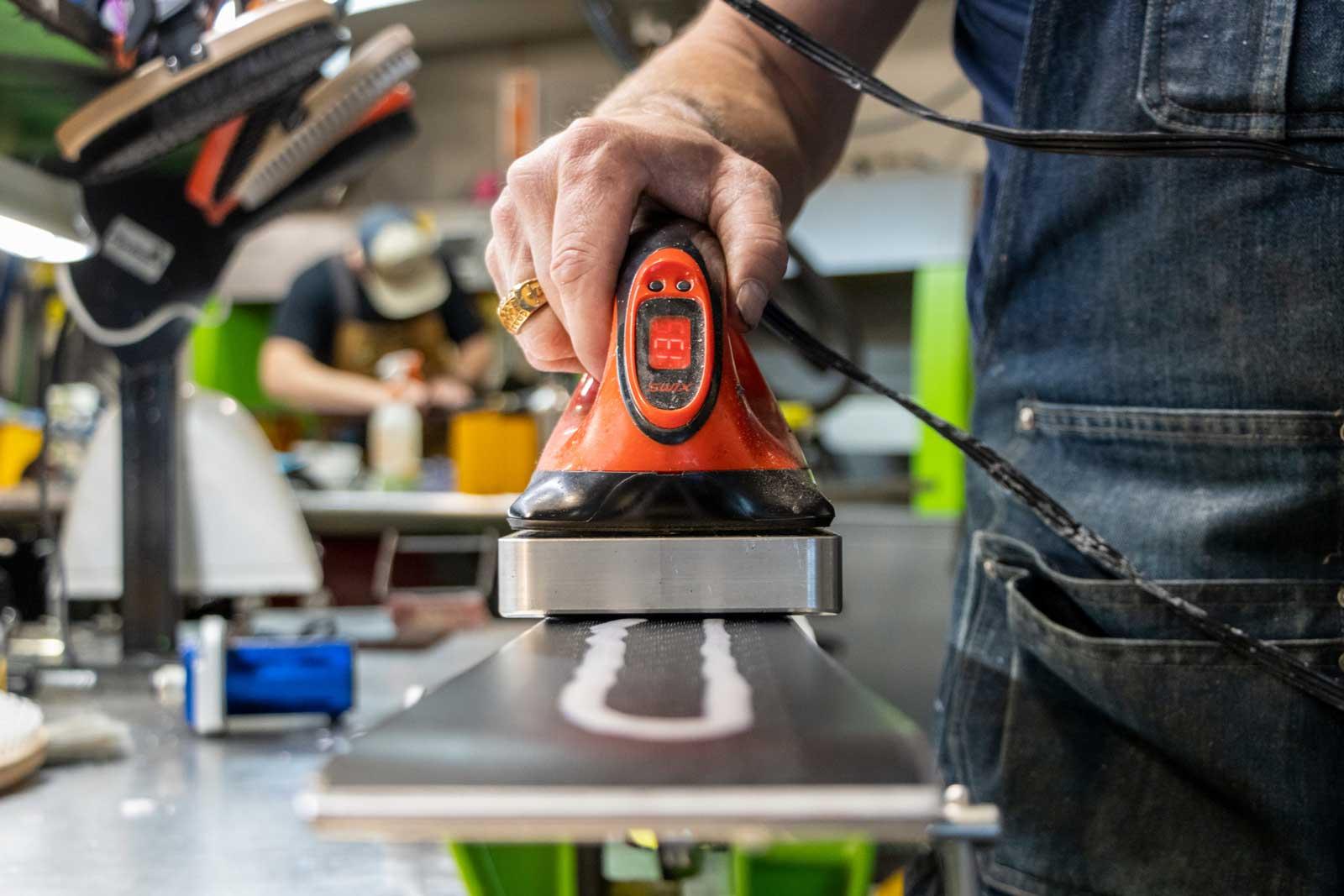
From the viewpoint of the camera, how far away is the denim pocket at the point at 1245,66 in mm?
652

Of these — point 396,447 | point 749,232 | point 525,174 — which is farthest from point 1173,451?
point 396,447

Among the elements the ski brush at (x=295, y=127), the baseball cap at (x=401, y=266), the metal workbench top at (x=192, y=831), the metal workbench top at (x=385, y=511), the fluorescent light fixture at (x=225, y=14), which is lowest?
the metal workbench top at (x=192, y=831)

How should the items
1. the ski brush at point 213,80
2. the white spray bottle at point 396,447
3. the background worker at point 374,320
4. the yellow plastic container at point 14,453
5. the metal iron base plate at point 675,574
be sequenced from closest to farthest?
the metal iron base plate at point 675,574, the ski brush at point 213,80, the yellow plastic container at point 14,453, the white spray bottle at point 396,447, the background worker at point 374,320

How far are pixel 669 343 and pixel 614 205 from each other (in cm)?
8

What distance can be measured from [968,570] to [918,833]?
1.94 feet

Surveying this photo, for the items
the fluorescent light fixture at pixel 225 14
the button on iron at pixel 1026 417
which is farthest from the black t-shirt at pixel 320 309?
the button on iron at pixel 1026 417

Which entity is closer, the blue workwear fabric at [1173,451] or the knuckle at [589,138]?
the knuckle at [589,138]

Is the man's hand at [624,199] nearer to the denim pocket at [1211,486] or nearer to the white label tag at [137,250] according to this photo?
the denim pocket at [1211,486]

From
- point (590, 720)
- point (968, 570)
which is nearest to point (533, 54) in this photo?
point (968, 570)

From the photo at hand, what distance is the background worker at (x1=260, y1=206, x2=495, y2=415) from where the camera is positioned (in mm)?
3500

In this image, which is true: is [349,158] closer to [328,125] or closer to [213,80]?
[328,125]

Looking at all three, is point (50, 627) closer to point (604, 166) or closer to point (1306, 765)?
point (604, 166)

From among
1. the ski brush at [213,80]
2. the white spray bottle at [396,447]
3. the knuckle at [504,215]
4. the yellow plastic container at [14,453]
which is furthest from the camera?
the white spray bottle at [396,447]

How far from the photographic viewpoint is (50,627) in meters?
1.39
